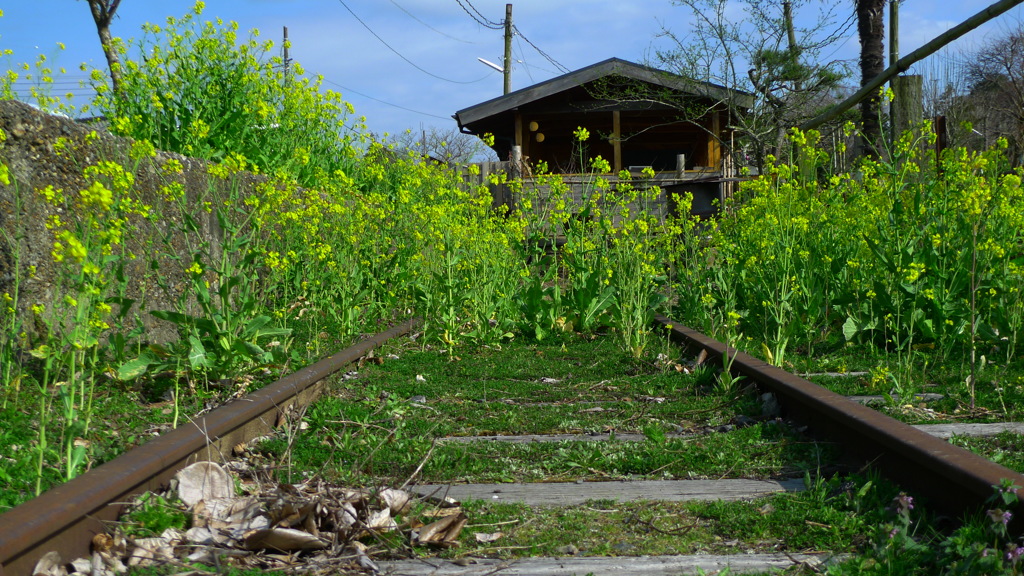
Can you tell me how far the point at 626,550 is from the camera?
2527mm

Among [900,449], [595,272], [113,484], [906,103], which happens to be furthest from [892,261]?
[113,484]

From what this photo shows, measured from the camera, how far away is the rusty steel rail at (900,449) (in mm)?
2594

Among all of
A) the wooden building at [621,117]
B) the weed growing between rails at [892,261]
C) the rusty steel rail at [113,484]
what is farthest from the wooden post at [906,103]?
the wooden building at [621,117]

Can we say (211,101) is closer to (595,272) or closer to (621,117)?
(595,272)

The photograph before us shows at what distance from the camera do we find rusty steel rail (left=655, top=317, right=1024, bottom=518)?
259 cm

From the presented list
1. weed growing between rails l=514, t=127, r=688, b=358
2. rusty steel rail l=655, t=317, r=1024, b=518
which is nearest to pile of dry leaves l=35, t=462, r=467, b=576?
rusty steel rail l=655, t=317, r=1024, b=518

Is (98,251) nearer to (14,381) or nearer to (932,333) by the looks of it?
(14,381)

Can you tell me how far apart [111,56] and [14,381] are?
1372cm

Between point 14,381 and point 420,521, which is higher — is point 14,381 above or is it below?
above

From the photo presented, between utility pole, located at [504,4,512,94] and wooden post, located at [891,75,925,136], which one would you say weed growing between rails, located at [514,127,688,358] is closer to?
wooden post, located at [891,75,925,136]

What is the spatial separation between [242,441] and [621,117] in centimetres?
2326

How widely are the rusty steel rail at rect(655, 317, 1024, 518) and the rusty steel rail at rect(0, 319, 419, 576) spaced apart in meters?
2.50

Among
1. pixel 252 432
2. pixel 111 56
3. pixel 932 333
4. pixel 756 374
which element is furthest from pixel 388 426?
pixel 111 56

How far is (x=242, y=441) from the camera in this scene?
3.71 m
